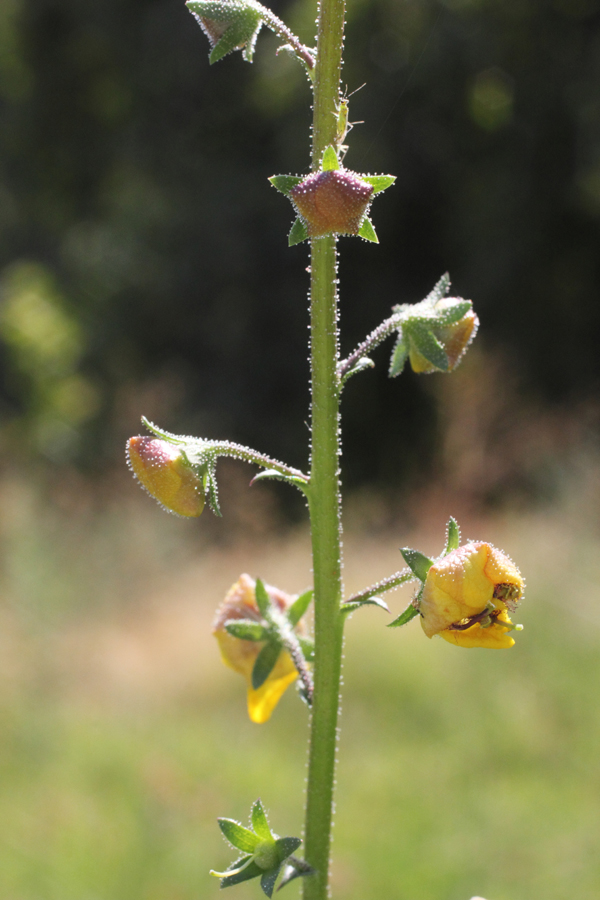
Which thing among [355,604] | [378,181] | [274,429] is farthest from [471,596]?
[274,429]

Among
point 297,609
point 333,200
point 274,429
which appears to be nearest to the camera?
point 333,200

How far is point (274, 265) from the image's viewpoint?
1389 centimetres

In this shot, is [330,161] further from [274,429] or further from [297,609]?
[274,429]

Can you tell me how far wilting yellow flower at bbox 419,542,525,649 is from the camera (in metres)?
1.35

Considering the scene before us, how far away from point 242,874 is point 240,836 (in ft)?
0.21

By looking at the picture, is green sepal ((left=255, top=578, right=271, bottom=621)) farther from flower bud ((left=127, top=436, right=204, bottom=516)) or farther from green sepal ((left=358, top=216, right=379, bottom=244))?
green sepal ((left=358, top=216, right=379, bottom=244))

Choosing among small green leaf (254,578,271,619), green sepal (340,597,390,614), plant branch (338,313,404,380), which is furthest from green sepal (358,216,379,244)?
small green leaf (254,578,271,619)

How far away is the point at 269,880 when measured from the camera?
1373 millimetres

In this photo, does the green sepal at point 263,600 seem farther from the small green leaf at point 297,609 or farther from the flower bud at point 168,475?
the flower bud at point 168,475

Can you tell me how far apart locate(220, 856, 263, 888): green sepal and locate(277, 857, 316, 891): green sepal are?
55mm

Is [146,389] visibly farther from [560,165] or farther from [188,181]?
[560,165]

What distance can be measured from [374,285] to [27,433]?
669cm

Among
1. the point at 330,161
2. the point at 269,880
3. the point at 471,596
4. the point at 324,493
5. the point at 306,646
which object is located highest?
the point at 330,161

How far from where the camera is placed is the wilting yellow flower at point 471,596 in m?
1.35
